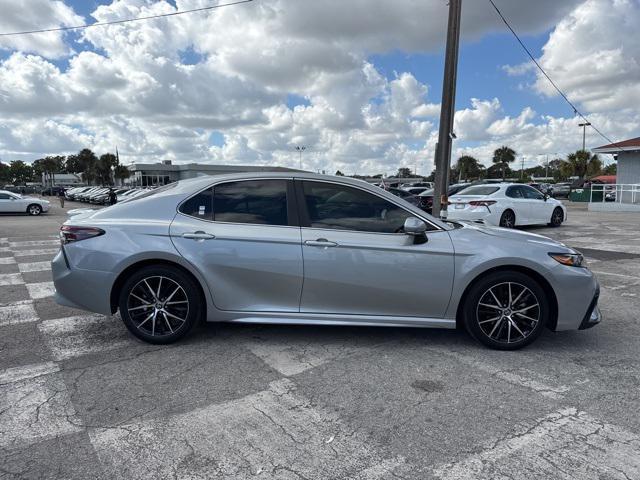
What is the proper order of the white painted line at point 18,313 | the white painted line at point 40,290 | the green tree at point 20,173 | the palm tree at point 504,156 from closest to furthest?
the white painted line at point 18,313
the white painted line at point 40,290
the palm tree at point 504,156
the green tree at point 20,173

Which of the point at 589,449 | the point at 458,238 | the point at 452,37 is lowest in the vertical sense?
the point at 589,449

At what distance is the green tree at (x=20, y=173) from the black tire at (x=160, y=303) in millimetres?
148000

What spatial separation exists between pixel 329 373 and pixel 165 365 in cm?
135

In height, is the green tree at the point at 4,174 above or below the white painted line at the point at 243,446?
Result: above

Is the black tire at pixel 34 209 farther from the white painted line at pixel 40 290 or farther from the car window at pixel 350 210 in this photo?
the car window at pixel 350 210

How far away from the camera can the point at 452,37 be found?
10.3 m

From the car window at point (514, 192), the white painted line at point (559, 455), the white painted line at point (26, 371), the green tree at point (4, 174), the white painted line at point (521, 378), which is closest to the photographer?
the white painted line at point (559, 455)

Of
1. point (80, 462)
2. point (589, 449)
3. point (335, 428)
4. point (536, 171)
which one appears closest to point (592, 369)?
point (589, 449)

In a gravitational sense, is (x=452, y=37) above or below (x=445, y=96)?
above

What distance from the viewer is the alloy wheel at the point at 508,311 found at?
419 cm

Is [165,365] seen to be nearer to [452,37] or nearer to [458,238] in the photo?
[458,238]

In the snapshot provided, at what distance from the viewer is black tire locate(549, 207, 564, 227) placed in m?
15.4

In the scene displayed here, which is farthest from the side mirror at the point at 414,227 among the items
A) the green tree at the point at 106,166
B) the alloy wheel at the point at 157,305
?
the green tree at the point at 106,166

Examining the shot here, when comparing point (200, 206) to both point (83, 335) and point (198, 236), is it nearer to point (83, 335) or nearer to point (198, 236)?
point (198, 236)
